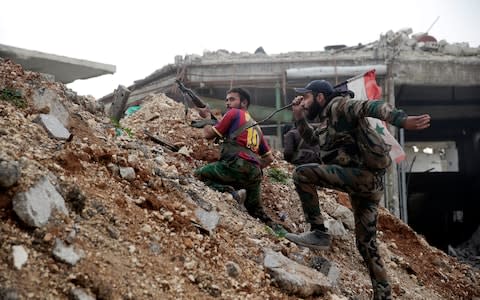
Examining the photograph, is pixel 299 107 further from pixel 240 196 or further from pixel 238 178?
pixel 240 196

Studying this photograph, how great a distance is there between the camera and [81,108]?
566 cm

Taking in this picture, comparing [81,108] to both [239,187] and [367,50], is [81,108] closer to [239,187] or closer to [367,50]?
[239,187]

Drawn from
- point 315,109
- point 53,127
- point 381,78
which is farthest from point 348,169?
point 381,78

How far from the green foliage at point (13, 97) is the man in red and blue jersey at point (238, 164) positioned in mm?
1871

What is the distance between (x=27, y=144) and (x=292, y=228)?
3203mm

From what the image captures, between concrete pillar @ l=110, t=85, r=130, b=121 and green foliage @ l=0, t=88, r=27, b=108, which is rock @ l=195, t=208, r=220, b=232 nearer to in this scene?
green foliage @ l=0, t=88, r=27, b=108

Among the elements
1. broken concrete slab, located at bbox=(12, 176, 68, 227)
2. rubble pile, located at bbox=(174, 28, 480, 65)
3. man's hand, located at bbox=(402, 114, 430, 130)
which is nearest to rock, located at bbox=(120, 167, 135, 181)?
broken concrete slab, located at bbox=(12, 176, 68, 227)

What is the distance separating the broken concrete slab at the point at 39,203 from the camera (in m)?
2.49

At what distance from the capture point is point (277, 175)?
6934mm

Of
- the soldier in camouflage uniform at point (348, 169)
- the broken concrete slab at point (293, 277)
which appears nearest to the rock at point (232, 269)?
the broken concrete slab at point (293, 277)

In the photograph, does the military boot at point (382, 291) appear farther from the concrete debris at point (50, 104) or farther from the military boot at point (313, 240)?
the concrete debris at point (50, 104)

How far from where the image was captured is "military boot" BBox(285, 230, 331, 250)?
4.32 metres

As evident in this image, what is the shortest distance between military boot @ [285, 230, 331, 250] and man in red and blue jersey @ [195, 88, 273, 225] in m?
0.58

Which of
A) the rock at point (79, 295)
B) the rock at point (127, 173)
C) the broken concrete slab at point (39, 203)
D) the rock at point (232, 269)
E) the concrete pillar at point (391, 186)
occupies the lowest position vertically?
the concrete pillar at point (391, 186)
